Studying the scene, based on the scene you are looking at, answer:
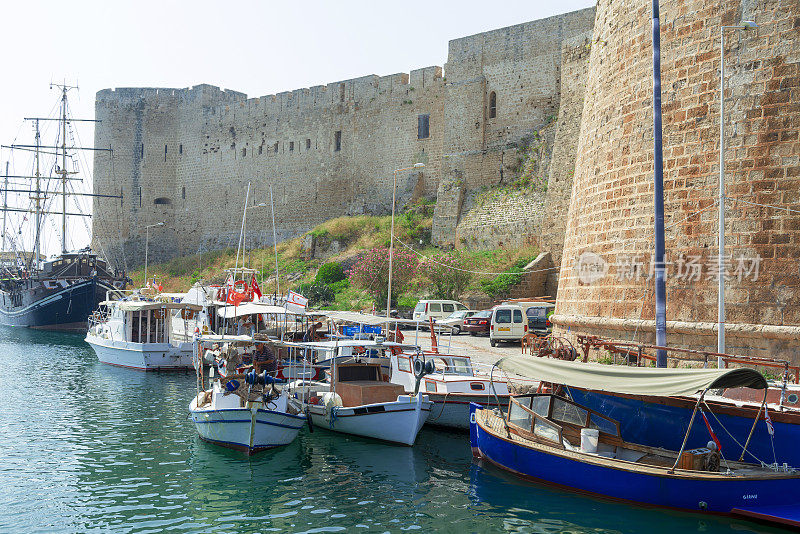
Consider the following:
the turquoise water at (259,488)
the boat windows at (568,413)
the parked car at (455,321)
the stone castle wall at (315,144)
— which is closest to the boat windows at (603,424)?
the boat windows at (568,413)

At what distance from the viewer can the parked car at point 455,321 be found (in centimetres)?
2320

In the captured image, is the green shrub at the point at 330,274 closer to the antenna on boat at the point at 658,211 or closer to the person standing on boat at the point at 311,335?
the person standing on boat at the point at 311,335

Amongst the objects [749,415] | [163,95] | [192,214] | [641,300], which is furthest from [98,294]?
[749,415]

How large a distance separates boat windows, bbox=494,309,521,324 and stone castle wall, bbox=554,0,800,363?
7.02m

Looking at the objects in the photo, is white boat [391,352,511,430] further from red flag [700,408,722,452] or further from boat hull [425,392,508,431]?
red flag [700,408,722,452]

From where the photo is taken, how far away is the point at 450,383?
13109 mm

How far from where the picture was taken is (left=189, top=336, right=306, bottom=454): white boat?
38.5ft

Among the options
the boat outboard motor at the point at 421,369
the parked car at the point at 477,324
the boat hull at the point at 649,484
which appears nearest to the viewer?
the boat hull at the point at 649,484

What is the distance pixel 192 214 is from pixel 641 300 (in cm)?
3805

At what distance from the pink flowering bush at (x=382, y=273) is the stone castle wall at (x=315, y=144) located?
273 cm

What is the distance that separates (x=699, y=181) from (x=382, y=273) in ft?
55.4

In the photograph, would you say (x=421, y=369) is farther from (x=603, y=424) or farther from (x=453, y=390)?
(x=603, y=424)

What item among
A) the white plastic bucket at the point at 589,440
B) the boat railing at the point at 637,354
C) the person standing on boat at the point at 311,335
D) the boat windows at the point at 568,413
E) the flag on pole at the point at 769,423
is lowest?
the white plastic bucket at the point at 589,440

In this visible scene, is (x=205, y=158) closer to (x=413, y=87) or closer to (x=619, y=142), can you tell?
(x=413, y=87)
